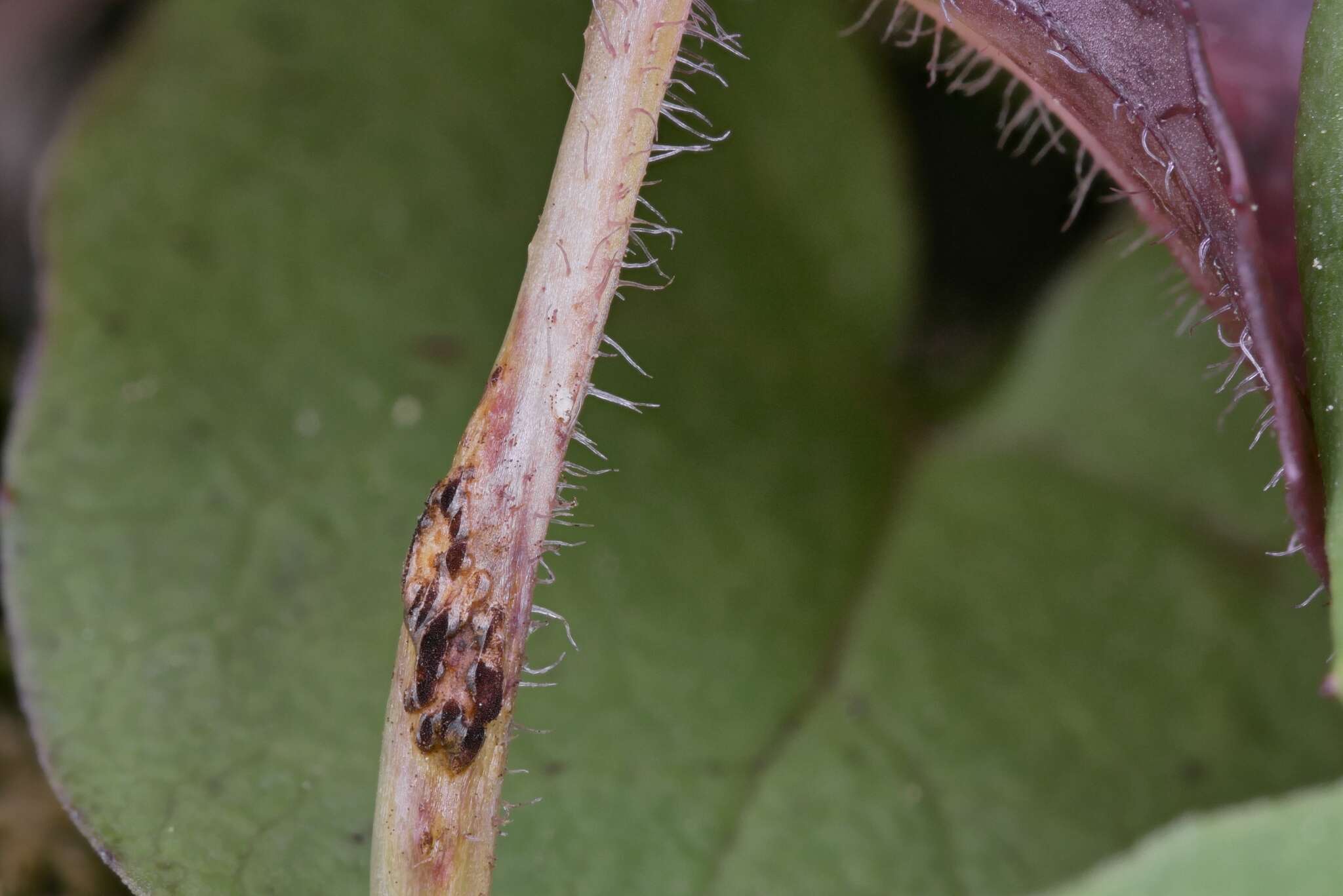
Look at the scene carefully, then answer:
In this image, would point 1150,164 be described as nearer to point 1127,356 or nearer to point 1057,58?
point 1057,58

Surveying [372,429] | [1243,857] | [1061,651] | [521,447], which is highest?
[1243,857]

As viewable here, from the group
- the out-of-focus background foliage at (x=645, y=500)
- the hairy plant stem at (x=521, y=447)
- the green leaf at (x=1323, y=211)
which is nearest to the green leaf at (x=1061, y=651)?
the out-of-focus background foliage at (x=645, y=500)

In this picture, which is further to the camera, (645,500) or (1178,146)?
(645,500)

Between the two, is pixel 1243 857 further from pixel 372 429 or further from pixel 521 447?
pixel 372 429

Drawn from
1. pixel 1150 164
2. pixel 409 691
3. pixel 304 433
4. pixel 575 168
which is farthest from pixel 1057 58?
pixel 304 433

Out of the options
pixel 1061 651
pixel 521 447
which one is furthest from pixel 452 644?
pixel 1061 651

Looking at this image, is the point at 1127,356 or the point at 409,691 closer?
the point at 409,691

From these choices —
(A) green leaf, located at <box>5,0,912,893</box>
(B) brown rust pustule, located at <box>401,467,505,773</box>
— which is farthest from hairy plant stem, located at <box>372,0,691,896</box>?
(A) green leaf, located at <box>5,0,912,893</box>
